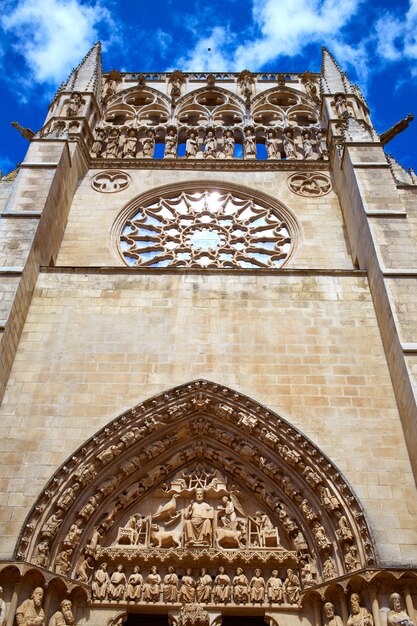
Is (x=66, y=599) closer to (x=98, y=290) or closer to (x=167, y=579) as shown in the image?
(x=167, y=579)

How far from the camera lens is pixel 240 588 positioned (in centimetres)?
669

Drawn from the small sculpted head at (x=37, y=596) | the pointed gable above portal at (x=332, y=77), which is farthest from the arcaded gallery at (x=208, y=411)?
the pointed gable above portal at (x=332, y=77)

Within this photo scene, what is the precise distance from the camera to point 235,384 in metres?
→ 7.87

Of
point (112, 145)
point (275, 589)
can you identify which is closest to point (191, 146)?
point (112, 145)

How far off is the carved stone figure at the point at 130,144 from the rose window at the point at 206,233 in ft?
4.76

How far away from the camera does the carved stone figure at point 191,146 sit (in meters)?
12.8

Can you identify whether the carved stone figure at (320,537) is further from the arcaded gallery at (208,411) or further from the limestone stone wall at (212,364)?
the limestone stone wall at (212,364)

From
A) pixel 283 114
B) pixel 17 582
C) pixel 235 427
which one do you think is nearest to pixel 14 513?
pixel 17 582

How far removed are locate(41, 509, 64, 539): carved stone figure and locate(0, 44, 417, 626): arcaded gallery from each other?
3cm

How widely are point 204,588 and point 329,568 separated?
125 cm

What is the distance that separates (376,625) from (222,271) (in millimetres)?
4826

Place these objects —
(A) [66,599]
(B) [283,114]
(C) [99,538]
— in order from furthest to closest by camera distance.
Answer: (B) [283,114] → (C) [99,538] → (A) [66,599]

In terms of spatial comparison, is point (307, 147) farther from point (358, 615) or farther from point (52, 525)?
point (358, 615)

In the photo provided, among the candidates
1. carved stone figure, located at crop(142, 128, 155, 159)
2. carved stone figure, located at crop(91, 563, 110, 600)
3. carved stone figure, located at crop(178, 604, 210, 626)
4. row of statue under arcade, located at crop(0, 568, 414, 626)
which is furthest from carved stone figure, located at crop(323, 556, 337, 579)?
carved stone figure, located at crop(142, 128, 155, 159)
